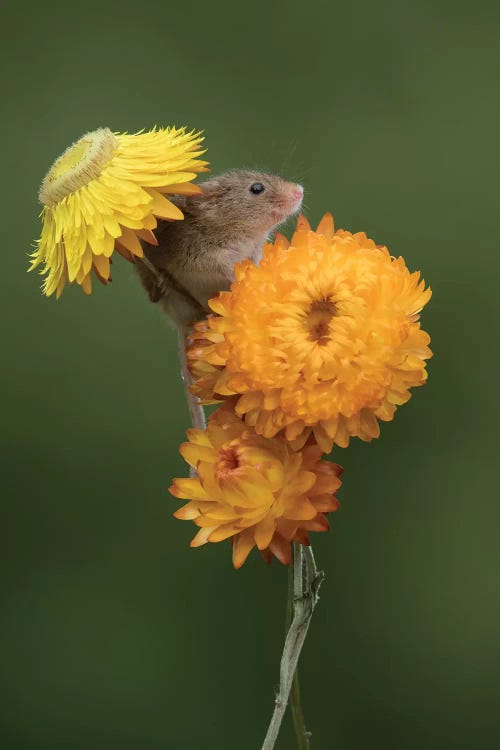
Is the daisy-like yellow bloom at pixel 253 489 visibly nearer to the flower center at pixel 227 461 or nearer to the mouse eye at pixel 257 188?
the flower center at pixel 227 461

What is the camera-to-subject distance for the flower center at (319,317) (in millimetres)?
913

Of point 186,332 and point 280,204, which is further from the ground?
point 280,204

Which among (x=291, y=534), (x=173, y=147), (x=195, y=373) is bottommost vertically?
(x=291, y=534)

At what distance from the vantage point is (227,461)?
918 millimetres

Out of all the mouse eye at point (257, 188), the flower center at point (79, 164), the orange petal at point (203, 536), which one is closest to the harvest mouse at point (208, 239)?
the mouse eye at point (257, 188)

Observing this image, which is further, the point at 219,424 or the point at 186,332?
the point at 186,332

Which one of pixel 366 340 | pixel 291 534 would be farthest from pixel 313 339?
pixel 291 534

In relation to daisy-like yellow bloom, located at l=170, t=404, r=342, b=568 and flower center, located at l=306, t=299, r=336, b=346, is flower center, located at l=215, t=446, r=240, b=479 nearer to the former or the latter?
daisy-like yellow bloom, located at l=170, t=404, r=342, b=568

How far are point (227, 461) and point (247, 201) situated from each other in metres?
0.29

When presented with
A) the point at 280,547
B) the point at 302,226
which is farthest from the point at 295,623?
the point at 302,226

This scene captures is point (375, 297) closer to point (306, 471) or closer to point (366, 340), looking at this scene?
point (366, 340)

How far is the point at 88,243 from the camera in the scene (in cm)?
94

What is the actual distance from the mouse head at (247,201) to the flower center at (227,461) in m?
0.25

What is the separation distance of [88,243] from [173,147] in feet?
0.41
